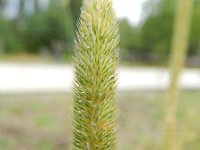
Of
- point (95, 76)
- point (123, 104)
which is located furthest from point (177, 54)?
point (123, 104)

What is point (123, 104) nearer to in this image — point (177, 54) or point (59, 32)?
point (177, 54)

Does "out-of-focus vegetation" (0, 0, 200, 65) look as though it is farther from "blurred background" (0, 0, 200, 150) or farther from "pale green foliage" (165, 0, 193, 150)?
"pale green foliage" (165, 0, 193, 150)

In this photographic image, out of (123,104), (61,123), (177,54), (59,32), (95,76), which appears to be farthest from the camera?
(59,32)

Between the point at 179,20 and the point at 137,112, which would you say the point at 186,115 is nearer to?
the point at 137,112

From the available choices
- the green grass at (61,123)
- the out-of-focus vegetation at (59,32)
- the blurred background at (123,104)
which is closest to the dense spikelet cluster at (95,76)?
the blurred background at (123,104)

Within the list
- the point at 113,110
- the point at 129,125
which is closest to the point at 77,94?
the point at 113,110

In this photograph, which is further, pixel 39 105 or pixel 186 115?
pixel 39 105
